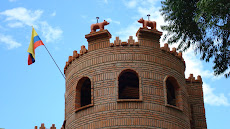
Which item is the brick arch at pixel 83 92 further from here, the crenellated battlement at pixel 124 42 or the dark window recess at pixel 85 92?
the crenellated battlement at pixel 124 42

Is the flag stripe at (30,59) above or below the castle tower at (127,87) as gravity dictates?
above

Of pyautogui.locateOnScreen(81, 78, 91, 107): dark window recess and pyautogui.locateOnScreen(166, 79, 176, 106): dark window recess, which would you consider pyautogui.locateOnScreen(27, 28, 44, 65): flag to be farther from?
pyautogui.locateOnScreen(166, 79, 176, 106): dark window recess

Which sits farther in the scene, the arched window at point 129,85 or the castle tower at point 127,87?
the arched window at point 129,85

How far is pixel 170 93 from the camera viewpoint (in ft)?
82.7

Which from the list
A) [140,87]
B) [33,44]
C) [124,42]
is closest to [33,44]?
[33,44]

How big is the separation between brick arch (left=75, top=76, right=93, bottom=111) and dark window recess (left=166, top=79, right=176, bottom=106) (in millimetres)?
3939

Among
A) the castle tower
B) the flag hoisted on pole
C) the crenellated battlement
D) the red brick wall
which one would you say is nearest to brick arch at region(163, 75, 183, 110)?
the castle tower

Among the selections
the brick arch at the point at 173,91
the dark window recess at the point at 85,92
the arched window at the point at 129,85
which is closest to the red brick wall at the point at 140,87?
the brick arch at the point at 173,91

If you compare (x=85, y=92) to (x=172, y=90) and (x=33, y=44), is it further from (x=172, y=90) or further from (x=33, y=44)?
(x=172, y=90)

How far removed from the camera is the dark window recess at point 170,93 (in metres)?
24.2

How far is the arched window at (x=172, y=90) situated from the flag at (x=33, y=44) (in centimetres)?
726

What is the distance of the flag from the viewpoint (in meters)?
Answer: 25.9

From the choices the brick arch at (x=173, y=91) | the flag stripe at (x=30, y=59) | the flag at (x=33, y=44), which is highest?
the flag at (x=33, y=44)

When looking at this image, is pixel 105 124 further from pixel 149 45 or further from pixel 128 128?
pixel 149 45
